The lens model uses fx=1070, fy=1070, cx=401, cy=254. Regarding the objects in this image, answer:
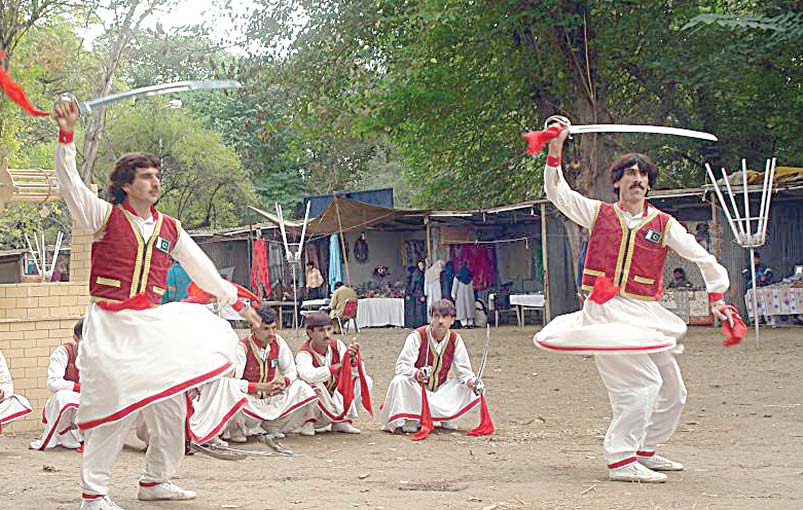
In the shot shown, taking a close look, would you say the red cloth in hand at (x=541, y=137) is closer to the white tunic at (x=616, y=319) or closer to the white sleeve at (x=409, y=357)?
the white tunic at (x=616, y=319)

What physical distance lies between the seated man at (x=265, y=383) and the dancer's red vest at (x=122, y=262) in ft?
8.65

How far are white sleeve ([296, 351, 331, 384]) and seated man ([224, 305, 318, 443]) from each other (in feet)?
0.16

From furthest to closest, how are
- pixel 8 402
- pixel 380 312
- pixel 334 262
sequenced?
pixel 334 262 < pixel 380 312 < pixel 8 402

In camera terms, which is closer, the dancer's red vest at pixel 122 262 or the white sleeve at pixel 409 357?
the dancer's red vest at pixel 122 262

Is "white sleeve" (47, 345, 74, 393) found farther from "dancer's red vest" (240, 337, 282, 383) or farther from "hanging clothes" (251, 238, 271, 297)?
"hanging clothes" (251, 238, 271, 297)

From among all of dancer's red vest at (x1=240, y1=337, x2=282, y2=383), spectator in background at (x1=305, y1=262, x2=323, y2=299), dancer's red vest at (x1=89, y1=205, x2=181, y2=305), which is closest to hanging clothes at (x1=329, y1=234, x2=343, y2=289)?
spectator in background at (x1=305, y1=262, x2=323, y2=299)

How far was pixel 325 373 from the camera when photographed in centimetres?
845

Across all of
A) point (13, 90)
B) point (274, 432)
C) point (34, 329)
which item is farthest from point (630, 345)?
point (34, 329)

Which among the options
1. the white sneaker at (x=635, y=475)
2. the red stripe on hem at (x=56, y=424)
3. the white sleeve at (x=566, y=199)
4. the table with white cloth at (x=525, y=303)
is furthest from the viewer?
the table with white cloth at (x=525, y=303)

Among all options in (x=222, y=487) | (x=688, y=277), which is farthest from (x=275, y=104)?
(x=222, y=487)

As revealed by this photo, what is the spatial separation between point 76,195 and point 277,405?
353 cm

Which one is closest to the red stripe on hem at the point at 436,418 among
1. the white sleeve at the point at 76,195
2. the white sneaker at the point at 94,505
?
the white sneaker at the point at 94,505

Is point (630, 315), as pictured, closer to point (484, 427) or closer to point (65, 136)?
point (484, 427)

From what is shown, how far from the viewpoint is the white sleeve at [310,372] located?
8398 mm
